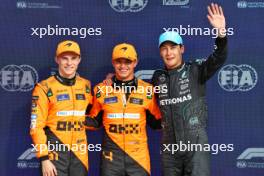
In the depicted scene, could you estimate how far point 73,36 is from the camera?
3.33 m

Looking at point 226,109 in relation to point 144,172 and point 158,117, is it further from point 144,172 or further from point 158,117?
point 144,172

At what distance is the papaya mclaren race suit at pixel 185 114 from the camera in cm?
265

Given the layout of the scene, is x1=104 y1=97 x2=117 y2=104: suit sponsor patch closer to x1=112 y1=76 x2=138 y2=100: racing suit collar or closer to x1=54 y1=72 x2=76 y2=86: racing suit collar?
x1=112 y1=76 x2=138 y2=100: racing suit collar

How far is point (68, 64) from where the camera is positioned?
281cm

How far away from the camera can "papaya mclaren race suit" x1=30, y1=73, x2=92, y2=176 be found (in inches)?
107

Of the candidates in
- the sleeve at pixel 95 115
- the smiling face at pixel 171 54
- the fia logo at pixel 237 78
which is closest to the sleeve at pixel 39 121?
the sleeve at pixel 95 115

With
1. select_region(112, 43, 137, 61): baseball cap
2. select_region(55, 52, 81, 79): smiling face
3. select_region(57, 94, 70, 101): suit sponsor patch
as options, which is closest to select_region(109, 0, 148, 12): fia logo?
select_region(112, 43, 137, 61): baseball cap

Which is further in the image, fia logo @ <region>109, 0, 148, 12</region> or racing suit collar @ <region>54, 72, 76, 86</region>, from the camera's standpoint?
fia logo @ <region>109, 0, 148, 12</region>

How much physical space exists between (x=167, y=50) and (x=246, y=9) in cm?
97

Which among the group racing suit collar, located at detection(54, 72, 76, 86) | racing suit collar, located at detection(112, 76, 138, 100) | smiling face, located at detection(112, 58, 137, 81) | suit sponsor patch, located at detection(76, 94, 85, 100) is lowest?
suit sponsor patch, located at detection(76, 94, 85, 100)

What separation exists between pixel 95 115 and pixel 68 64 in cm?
46

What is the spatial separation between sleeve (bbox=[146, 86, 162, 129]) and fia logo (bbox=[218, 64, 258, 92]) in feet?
2.43

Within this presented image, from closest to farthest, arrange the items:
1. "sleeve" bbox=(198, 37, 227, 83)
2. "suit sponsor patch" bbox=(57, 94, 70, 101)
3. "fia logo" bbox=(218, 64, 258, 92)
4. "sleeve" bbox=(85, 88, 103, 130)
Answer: "sleeve" bbox=(198, 37, 227, 83) → "suit sponsor patch" bbox=(57, 94, 70, 101) → "sleeve" bbox=(85, 88, 103, 130) → "fia logo" bbox=(218, 64, 258, 92)

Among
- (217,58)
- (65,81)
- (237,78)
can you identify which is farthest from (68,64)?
(237,78)
